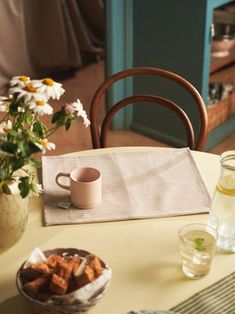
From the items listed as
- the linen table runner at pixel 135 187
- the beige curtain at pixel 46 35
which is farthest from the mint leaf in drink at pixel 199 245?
the beige curtain at pixel 46 35

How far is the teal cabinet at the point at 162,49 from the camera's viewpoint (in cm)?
277

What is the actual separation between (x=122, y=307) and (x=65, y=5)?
3154 mm

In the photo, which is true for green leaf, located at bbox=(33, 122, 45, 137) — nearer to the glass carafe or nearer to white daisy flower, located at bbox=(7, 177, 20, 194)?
white daisy flower, located at bbox=(7, 177, 20, 194)

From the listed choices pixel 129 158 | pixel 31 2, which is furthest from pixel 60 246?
pixel 31 2

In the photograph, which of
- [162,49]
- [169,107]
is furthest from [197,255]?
[162,49]

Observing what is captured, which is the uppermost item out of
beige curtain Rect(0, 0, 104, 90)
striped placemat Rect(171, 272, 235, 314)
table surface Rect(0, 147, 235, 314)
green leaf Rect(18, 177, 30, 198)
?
green leaf Rect(18, 177, 30, 198)

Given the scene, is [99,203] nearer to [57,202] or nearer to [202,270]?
[57,202]

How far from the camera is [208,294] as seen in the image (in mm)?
1094

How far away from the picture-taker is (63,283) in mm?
985

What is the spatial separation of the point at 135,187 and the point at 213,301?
0.42 metres

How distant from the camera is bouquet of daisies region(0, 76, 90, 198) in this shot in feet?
3.29

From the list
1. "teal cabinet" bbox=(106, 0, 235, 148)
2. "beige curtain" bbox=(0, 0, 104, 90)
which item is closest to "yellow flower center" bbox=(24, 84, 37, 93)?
"teal cabinet" bbox=(106, 0, 235, 148)

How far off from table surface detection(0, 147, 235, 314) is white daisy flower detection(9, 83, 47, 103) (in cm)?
35

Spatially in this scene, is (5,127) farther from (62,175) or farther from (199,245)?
(199,245)
